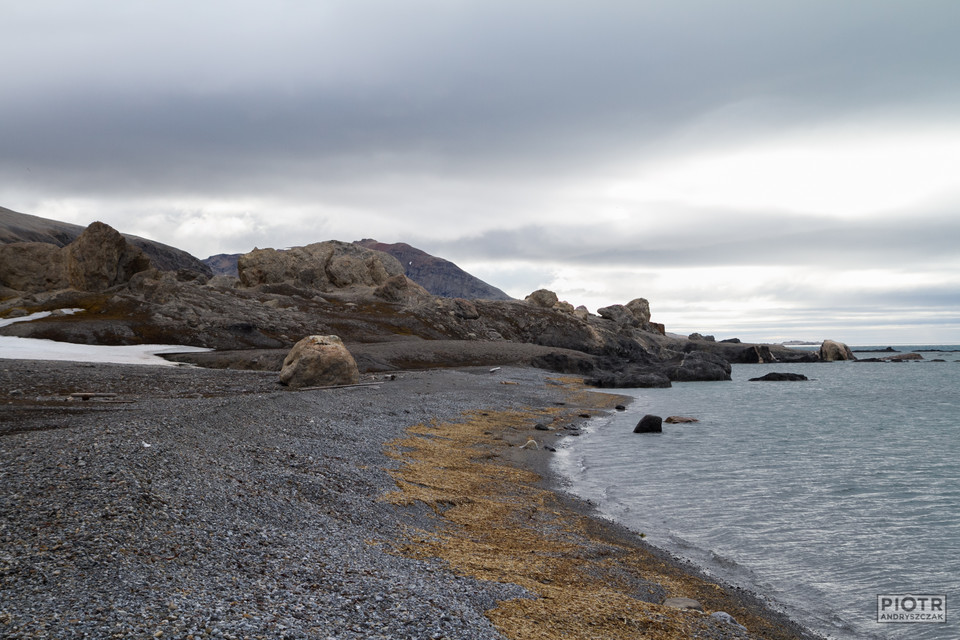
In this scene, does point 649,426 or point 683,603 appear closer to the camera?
point 683,603

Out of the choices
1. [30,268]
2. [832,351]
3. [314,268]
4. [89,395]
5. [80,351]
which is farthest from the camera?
[832,351]

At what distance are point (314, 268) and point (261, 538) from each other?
101950mm

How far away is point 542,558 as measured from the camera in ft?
36.6

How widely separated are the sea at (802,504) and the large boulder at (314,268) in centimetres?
7990

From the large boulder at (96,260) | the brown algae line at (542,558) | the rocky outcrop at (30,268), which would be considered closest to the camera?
the brown algae line at (542,558)

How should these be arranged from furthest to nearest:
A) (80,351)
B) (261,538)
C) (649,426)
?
(80,351), (649,426), (261,538)

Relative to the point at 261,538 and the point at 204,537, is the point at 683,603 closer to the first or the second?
the point at 261,538

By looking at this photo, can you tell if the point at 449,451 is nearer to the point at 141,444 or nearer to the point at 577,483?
the point at 577,483

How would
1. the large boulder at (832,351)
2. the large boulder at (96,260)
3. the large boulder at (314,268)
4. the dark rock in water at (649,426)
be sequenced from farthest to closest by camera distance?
the large boulder at (832,351) → the large boulder at (314,268) → the large boulder at (96,260) → the dark rock in water at (649,426)

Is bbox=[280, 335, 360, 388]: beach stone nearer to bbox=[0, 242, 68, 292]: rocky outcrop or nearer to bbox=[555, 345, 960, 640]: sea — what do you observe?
bbox=[555, 345, 960, 640]: sea

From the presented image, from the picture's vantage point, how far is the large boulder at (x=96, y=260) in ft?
255

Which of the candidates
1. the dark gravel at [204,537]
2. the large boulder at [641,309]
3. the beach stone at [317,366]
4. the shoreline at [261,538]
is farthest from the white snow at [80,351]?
the large boulder at [641,309]

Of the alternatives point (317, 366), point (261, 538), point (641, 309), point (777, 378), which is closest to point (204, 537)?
point (261, 538)

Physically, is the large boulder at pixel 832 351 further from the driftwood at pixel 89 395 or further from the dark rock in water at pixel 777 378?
the driftwood at pixel 89 395
